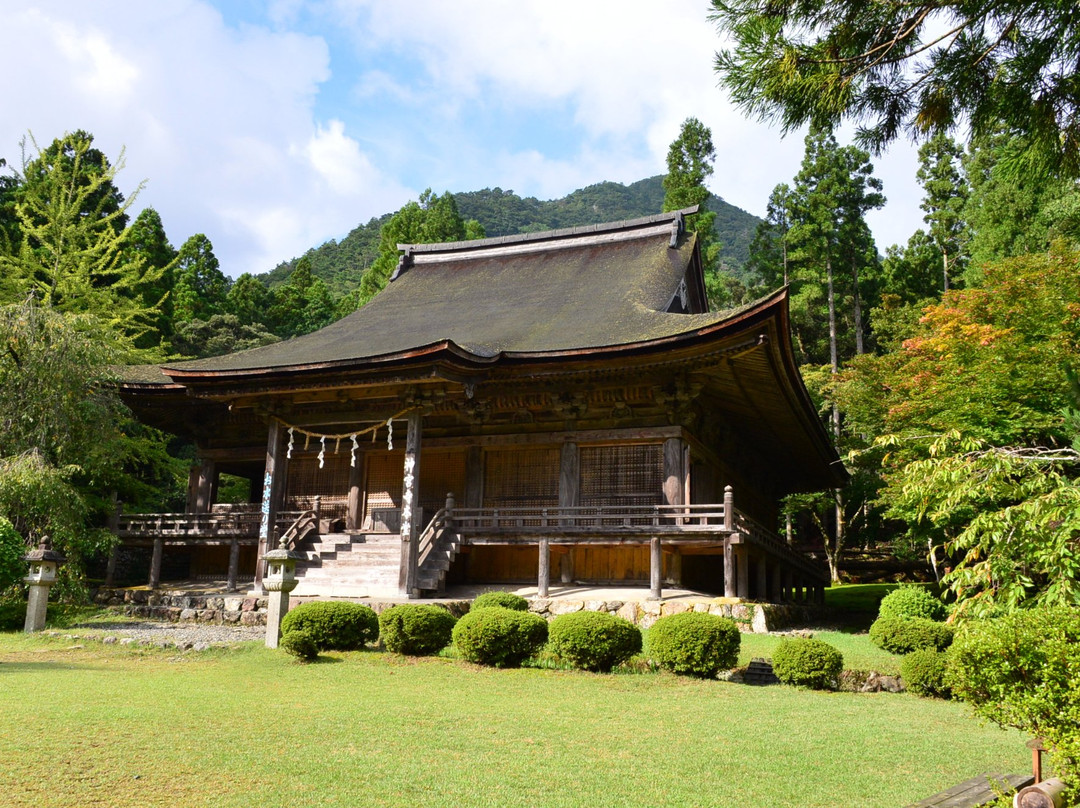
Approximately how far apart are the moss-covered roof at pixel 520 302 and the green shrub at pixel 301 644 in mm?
6404

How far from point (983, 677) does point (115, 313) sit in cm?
2281

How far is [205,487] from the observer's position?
2225 cm

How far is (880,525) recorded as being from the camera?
101 feet

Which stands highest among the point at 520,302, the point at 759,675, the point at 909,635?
the point at 520,302

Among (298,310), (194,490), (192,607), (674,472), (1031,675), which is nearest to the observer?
(1031,675)

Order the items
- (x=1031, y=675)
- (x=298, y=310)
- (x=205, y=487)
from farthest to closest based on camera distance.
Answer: (x=298, y=310) < (x=205, y=487) < (x=1031, y=675)

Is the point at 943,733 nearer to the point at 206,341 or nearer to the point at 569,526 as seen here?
the point at 569,526

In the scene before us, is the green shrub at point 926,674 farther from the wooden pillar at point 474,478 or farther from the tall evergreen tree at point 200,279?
the tall evergreen tree at point 200,279

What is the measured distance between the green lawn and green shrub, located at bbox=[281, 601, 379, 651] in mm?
987

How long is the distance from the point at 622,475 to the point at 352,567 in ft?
20.0

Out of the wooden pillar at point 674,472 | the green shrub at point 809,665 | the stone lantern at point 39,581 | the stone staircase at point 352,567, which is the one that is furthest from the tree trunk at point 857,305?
the stone lantern at point 39,581

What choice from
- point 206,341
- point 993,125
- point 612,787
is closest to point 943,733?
point 612,787

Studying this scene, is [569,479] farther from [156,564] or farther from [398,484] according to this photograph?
[156,564]

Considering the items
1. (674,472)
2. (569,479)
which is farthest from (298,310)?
(674,472)
